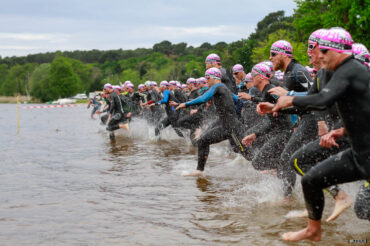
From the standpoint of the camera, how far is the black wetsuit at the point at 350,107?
3533mm

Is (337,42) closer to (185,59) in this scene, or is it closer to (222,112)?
(222,112)

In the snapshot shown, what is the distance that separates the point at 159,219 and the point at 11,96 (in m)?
167

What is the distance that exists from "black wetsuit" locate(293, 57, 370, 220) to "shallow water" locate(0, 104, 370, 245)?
36.5 inches

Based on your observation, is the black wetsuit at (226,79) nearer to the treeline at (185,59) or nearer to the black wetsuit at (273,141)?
the black wetsuit at (273,141)

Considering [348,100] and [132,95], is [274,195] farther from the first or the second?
[132,95]

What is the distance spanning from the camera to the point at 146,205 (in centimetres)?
627

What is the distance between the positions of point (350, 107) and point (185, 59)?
15882 cm

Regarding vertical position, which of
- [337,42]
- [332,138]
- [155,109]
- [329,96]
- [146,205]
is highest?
[337,42]

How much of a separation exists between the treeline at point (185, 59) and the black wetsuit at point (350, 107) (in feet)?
82.7

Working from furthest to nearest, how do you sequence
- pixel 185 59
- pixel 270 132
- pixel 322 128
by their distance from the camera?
pixel 185 59
pixel 270 132
pixel 322 128

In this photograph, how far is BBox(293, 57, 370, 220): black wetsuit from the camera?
3.53m

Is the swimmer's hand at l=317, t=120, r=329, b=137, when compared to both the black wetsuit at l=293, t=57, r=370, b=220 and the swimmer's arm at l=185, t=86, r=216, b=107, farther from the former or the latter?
the swimmer's arm at l=185, t=86, r=216, b=107

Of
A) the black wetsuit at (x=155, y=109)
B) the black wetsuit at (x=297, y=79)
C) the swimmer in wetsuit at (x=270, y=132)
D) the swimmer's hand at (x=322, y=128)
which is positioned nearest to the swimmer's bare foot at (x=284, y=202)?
the swimmer in wetsuit at (x=270, y=132)

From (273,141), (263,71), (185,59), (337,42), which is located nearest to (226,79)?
(263,71)
